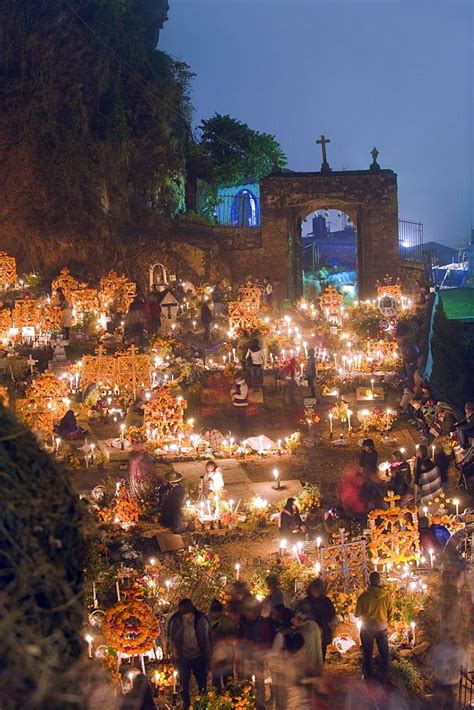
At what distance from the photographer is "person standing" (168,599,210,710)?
768 centimetres

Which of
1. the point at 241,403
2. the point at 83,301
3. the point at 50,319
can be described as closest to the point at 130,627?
the point at 241,403

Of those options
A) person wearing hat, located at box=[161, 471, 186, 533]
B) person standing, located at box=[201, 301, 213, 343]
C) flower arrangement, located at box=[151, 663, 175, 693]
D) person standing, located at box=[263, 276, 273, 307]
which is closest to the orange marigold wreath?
flower arrangement, located at box=[151, 663, 175, 693]

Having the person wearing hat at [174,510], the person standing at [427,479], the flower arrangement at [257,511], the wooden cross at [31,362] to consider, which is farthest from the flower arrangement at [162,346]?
the person standing at [427,479]

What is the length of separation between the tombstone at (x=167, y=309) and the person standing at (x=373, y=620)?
51.9ft

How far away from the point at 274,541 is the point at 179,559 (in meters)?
1.53

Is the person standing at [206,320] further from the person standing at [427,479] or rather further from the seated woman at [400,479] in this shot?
the person standing at [427,479]

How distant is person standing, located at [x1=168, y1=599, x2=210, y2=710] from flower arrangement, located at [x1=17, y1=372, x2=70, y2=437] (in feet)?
25.0

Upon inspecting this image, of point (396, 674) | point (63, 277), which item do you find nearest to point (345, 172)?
point (63, 277)

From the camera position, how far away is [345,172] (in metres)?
34.0

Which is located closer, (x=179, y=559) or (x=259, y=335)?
(x=179, y=559)

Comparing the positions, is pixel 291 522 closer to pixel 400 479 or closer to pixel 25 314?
pixel 400 479

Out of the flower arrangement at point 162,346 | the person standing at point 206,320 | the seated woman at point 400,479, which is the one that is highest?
the person standing at point 206,320

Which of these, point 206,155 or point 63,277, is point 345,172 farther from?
point 63,277

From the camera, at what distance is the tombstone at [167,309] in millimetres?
23484
